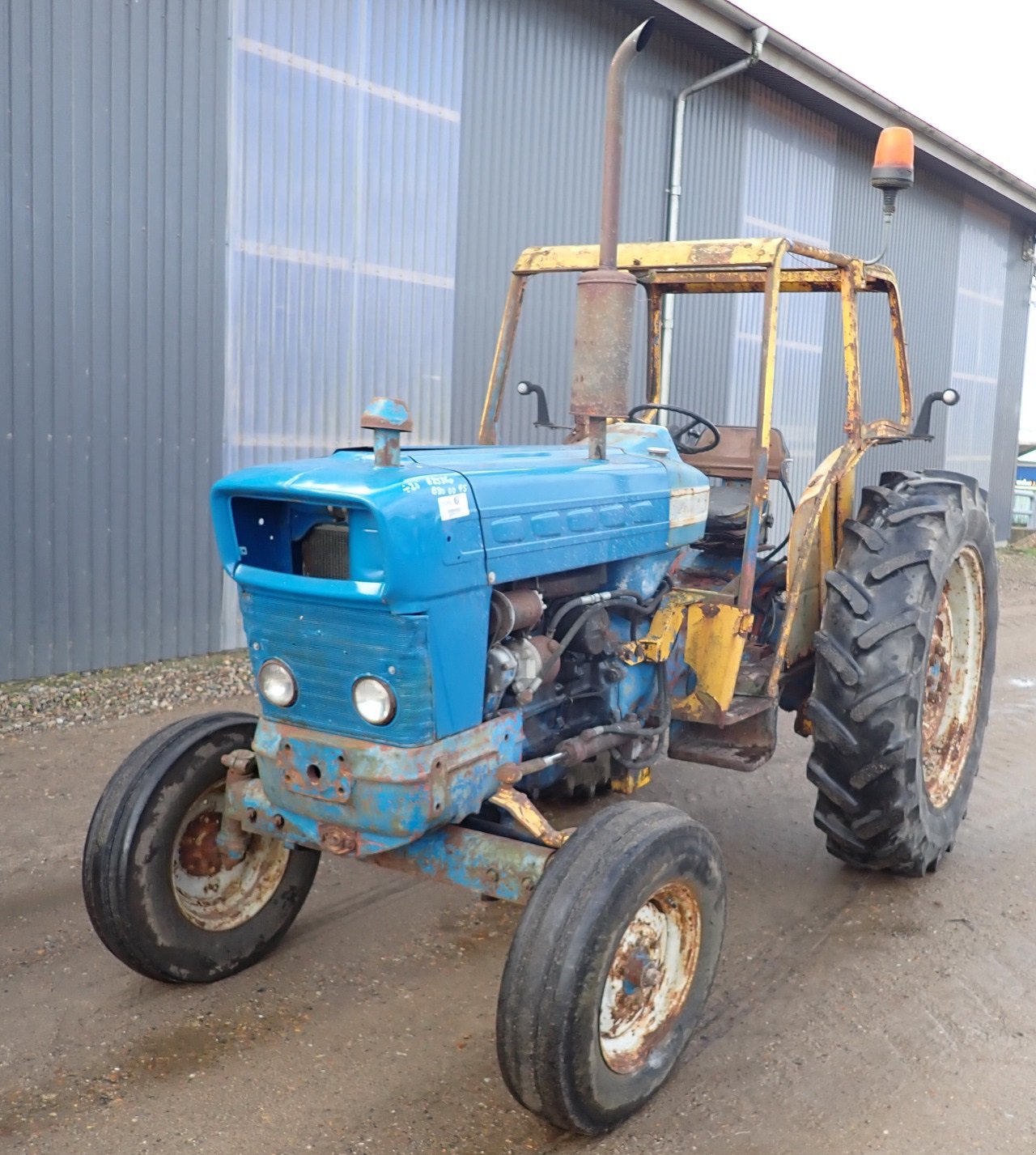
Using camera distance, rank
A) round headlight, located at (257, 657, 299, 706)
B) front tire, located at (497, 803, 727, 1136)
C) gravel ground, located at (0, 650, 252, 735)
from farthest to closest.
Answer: gravel ground, located at (0, 650, 252, 735) < round headlight, located at (257, 657, 299, 706) < front tire, located at (497, 803, 727, 1136)

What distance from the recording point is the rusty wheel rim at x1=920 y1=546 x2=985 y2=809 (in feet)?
14.0

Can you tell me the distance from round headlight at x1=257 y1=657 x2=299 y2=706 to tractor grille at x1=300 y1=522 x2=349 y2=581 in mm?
242

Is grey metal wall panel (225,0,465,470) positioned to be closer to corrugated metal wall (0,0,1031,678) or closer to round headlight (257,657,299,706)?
corrugated metal wall (0,0,1031,678)

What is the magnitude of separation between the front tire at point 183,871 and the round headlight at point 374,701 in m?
0.68

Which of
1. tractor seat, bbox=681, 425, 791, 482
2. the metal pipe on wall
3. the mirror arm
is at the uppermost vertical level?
the metal pipe on wall

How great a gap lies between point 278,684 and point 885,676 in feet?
6.21

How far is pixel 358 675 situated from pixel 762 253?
1.95 m

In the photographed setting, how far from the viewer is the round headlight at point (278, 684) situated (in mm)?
2773

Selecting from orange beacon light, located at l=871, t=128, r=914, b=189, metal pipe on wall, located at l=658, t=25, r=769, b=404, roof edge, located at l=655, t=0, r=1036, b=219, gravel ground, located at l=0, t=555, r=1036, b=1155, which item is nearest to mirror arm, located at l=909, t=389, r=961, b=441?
orange beacon light, located at l=871, t=128, r=914, b=189

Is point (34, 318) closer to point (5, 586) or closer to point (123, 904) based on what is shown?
point (5, 586)

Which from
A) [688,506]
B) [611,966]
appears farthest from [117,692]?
[611,966]

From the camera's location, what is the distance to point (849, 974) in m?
3.36

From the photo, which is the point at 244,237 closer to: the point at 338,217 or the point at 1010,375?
the point at 338,217

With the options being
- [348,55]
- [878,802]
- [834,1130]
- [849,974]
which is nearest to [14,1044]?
[834,1130]
